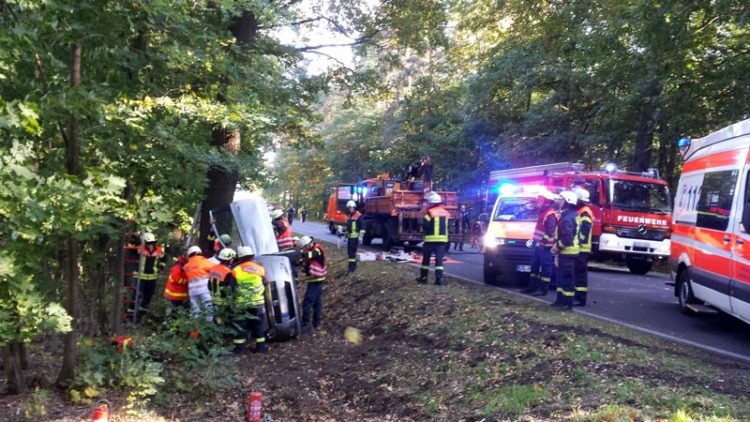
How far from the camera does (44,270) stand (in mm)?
7180

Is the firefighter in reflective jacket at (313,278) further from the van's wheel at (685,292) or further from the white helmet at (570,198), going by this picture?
the van's wheel at (685,292)

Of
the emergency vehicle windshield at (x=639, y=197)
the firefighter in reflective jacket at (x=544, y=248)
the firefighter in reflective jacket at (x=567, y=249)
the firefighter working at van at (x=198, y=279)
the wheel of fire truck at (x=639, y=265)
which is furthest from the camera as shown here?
the wheel of fire truck at (x=639, y=265)

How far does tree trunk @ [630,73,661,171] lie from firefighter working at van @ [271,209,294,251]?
11.4 metres

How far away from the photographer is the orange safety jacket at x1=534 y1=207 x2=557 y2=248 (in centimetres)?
1053

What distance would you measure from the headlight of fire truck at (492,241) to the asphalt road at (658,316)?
0.88 meters

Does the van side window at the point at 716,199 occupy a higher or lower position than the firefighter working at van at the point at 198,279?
higher

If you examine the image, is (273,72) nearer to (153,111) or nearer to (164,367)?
(153,111)

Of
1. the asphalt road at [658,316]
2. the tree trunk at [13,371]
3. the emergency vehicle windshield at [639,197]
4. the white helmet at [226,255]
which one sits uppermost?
the emergency vehicle windshield at [639,197]

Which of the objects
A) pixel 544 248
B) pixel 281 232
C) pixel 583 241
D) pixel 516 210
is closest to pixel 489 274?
pixel 516 210

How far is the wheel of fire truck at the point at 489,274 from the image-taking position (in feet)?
40.4

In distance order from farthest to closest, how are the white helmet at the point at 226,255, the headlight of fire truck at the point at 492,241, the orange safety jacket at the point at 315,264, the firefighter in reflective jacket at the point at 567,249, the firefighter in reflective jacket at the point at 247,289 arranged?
1. the headlight of fire truck at the point at 492,241
2. the orange safety jacket at the point at 315,264
3. the white helmet at the point at 226,255
4. the firefighter in reflective jacket at the point at 247,289
5. the firefighter in reflective jacket at the point at 567,249

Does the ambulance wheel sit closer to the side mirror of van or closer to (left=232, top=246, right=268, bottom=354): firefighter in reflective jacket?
the side mirror of van

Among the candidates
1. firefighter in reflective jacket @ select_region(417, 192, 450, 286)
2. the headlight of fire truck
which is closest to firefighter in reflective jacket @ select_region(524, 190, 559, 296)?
the headlight of fire truck

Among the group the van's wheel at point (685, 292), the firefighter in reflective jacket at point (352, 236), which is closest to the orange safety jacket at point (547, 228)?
the van's wheel at point (685, 292)
